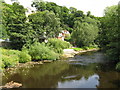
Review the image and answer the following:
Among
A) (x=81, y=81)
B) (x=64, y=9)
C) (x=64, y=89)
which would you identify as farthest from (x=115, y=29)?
(x=64, y=9)

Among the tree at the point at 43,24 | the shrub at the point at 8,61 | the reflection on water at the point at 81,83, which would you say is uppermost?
the tree at the point at 43,24

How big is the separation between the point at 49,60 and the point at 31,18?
14.5 metres

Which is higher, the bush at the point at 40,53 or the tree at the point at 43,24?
the tree at the point at 43,24

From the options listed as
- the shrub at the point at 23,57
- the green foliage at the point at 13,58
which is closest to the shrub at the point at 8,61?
the green foliage at the point at 13,58

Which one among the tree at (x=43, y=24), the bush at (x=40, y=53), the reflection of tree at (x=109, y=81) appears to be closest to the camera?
the reflection of tree at (x=109, y=81)

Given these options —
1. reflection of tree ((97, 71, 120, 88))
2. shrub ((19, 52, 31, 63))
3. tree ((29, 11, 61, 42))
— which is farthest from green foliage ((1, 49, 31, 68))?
reflection of tree ((97, 71, 120, 88))

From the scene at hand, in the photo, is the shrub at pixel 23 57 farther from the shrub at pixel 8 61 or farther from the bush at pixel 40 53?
the shrub at pixel 8 61

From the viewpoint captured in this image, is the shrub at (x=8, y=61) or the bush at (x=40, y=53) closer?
the shrub at (x=8, y=61)

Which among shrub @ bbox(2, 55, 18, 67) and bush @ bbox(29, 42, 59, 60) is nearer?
shrub @ bbox(2, 55, 18, 67)

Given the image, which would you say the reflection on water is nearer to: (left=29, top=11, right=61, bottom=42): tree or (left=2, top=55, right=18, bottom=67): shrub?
(left=2, top=55, right=18, bottom=67): shrub

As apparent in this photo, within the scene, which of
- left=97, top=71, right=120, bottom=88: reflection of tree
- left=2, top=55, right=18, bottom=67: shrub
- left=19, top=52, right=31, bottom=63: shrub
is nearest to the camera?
left=97, top=71, right=120, bottom=88: reflection of tree

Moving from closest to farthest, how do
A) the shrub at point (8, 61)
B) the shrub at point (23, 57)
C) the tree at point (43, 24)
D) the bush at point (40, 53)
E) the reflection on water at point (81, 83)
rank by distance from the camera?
1. the reflection on water at point (81, 83)
2. the shrub at point (8, 61)
3. the shrub at point (23, 57)
4. the bush at point (40, 53)
5. the tree at point (43, 24)

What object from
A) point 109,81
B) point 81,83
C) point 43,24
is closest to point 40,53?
point 81,83

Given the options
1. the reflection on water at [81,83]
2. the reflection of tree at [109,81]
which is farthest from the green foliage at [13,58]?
the reflection of tree at [109,81]
